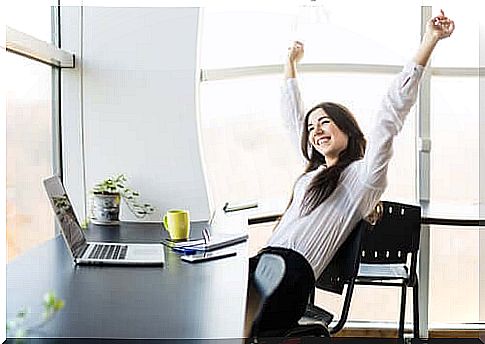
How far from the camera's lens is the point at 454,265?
99.3 inches

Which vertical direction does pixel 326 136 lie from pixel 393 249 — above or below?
above

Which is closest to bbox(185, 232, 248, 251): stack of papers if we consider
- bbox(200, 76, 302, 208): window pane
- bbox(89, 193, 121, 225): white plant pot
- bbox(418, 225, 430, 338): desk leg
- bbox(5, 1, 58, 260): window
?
bbox(200, 76, 302, 208): window pane

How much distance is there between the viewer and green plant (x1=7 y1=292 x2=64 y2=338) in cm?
130

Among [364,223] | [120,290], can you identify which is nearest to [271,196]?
[364,223]

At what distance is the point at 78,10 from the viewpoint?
2.48m

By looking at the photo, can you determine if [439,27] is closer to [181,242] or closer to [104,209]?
[181,242]

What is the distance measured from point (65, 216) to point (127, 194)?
59 cm

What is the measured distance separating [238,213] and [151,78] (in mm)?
506

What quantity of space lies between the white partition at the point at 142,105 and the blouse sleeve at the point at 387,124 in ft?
1.70

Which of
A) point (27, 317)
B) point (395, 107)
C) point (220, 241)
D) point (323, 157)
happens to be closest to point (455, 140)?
point (395, 107)

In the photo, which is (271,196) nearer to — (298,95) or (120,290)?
(298,95)

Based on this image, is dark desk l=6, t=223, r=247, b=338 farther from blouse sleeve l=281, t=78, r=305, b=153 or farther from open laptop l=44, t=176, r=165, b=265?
blouse sleeve l=281, t=78, r=305, b=153

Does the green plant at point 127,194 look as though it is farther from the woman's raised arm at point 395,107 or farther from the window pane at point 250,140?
the woman's raised arm at point 395,107

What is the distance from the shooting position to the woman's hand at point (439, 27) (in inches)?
94.8
